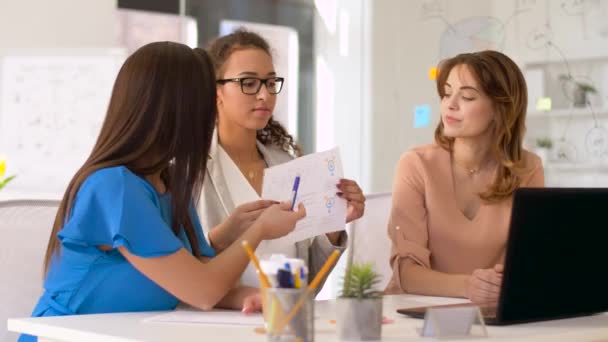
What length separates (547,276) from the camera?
172cm

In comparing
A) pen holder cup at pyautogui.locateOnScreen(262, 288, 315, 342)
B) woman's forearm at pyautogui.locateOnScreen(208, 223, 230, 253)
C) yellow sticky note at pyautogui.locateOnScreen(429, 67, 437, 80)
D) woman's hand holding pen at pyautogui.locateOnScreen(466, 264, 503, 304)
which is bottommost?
woman's hand holding pen at pyautogui.locateOnScreen(466, 264, 503, 304)

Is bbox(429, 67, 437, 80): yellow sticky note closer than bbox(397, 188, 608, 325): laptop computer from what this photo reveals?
No

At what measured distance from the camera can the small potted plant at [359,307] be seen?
4.75 feet

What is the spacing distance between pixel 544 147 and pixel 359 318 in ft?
9.86

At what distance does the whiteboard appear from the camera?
5176 millimetres

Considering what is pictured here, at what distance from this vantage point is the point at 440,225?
2605 mm

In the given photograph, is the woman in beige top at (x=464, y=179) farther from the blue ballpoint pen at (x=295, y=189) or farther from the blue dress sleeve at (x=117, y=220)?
the blue dress sleeve at (x=117, y=220)

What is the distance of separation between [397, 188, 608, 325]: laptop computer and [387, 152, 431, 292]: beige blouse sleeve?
27.3 inches

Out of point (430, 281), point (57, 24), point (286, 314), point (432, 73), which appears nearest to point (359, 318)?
point (286, 314)

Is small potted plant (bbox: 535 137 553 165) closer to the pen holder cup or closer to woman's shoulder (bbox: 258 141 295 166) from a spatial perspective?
woman's shoulder (bbox: 258 141 295 166)

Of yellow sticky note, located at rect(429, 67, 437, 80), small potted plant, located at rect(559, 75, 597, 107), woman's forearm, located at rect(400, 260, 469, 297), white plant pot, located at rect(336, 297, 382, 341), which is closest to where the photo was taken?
white plant pot, located at rect(336, 297, 382, 341)

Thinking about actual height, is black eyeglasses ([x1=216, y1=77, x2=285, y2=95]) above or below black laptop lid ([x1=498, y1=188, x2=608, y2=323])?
above

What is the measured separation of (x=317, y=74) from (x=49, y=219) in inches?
145

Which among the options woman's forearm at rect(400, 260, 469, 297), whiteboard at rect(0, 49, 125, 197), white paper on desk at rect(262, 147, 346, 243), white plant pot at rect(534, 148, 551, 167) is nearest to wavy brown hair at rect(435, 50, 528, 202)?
woman's forearm at rect(400, 260, 469, 297)
